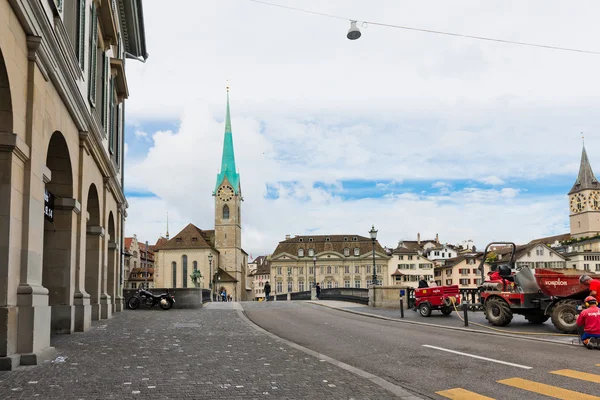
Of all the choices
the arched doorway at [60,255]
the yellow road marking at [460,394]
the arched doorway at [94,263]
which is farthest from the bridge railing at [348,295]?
the yellow road marking at [460,394]

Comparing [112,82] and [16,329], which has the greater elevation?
[112,82]

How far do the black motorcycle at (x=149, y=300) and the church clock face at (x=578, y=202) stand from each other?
175228mm

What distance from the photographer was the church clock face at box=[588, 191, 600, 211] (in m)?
176

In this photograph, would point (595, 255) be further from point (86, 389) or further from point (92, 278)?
point (86, 389)

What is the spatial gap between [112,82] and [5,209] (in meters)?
16.2

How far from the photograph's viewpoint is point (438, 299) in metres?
22.2

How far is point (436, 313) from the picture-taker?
79.0 ft

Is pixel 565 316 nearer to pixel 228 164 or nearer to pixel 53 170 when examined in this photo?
pixel 53 170

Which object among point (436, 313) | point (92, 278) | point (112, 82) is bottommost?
point (436, 313)

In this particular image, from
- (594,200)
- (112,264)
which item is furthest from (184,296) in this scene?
(594,200)

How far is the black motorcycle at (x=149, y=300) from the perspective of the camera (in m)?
29.3

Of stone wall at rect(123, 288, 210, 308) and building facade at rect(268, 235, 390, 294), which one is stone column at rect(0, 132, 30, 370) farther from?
building facade at rect(268, 235, 390, 294)

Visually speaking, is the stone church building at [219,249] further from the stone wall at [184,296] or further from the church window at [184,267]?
the stone wall at [184,296]

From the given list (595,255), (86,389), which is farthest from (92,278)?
(595,255)
